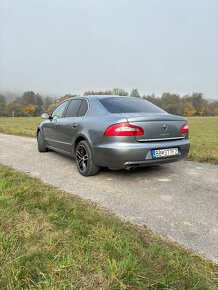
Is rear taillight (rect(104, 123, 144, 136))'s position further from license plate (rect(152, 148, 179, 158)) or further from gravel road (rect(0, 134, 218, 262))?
gravel road (rect(0, 134, 218, 262))

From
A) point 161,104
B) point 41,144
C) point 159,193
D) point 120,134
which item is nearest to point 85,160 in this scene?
point 120,134

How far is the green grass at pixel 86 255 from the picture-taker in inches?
75.9

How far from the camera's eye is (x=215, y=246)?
261 centimetres

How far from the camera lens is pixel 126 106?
16.1 feet

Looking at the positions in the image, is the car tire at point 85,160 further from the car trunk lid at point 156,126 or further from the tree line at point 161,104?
the tree line at point 161,104

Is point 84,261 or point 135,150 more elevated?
point 135,150

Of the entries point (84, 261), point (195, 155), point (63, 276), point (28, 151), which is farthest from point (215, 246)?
point (28, 151)

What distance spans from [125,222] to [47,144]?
462cm

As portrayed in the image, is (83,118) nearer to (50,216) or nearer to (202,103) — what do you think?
(50,216)

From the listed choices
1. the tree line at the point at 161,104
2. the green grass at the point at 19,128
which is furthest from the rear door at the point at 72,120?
the tree line at the point at 161,104

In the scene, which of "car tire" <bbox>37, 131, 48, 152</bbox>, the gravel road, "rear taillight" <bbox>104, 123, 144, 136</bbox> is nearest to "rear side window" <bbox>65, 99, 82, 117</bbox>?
the gravel road

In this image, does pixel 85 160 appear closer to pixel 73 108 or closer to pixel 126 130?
pixel 126 130

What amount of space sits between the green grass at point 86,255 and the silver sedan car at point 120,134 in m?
1.33

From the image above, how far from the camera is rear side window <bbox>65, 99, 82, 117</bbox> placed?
18.6ft
